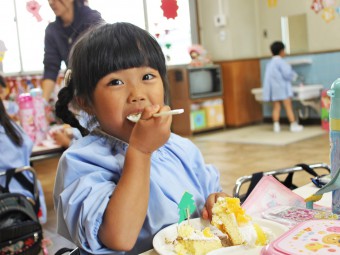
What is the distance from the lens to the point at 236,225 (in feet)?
2.51

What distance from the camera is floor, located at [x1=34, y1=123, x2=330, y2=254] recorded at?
4.15 meters

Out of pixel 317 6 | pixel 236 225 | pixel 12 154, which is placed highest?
pixel 317 6

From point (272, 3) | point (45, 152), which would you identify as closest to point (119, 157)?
point (45, 152)

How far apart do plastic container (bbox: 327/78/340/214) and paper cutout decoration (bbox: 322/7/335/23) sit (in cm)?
600

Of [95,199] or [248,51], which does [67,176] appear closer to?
[95,199]

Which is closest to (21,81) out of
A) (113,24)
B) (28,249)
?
(28,249)

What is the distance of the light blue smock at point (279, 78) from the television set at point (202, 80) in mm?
870

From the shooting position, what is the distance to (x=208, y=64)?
23.0 feet

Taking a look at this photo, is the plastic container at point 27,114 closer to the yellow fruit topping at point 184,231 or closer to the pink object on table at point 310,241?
the yellow fruit topping at point 184,231

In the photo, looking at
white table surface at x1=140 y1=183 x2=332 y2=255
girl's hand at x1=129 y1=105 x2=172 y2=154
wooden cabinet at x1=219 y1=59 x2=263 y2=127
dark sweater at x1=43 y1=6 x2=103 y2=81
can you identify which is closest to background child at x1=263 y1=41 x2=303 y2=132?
wooden cabinet at x1=219 y1=59 x2=263 y2=127

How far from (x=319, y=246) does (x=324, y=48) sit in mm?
6413

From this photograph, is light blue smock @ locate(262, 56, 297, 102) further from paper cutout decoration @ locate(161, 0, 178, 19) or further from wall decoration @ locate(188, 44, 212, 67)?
paper cutout decoration @ locate(161, 0, 178, 19)

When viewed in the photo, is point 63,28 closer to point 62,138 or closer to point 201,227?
point 62,138

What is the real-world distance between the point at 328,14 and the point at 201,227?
20.3 ft
